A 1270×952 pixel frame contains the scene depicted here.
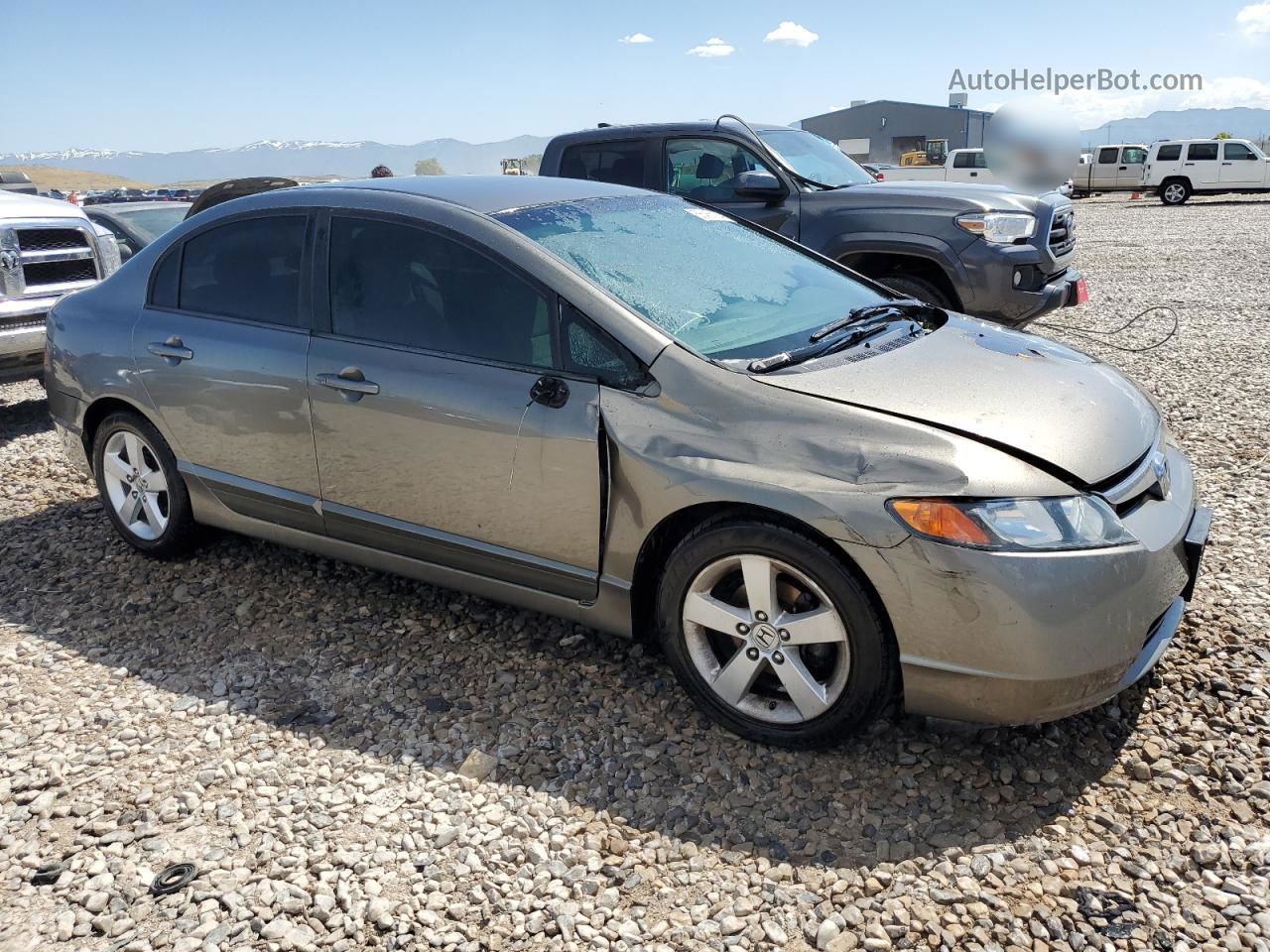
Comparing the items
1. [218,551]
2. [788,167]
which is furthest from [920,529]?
[788,167]

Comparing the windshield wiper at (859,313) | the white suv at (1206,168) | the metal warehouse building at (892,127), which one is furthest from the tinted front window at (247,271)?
the metal warehouse building at (892,127)

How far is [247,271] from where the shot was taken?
4.06 meters

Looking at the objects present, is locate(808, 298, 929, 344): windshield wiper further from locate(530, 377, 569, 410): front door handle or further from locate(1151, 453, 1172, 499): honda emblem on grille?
locate(1151, 453, 1172, 499): honda emblem on grille

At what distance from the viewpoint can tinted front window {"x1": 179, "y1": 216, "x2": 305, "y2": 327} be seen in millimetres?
3908

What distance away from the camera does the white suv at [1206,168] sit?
29.3 metres

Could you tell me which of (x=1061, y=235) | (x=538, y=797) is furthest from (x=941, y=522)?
(x=1061, y=235)

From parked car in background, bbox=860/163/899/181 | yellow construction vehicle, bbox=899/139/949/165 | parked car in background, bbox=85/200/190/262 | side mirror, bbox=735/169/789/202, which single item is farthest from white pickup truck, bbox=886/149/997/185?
side mirror, bbox=735/169/789/202

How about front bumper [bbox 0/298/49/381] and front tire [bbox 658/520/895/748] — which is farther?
front bumper [bbox 0/298/49/381]

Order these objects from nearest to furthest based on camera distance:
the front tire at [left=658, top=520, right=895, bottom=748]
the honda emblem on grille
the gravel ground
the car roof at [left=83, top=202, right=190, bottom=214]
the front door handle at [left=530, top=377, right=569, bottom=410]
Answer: the gravel ground → the front tire at [left=658, top=520, right=895, bottom=748] → the honda emblem on grille → the front door handle at [left=530, top=377, right=569, bottom=410] → the car roof at [left=83, top=202, right=190, bottom=214]

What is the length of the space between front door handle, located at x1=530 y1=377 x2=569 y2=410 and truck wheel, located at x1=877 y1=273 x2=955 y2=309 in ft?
15.7

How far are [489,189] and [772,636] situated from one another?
2026 millimetres

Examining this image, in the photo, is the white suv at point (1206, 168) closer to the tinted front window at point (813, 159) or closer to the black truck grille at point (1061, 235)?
the black truck grille at point (1061, 235)

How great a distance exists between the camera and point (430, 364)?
3.47 metres

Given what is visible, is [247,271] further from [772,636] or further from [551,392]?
[772,636]
